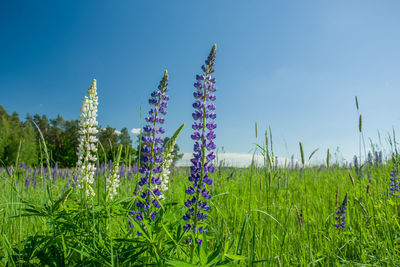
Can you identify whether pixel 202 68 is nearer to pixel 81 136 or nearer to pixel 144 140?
pixel 144 140

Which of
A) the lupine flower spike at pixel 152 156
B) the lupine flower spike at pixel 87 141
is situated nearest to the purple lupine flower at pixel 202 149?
the lupine flower spike at pixel 152 156

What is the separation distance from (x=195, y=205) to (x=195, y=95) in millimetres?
830

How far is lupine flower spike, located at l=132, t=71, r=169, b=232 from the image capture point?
216 centimetres

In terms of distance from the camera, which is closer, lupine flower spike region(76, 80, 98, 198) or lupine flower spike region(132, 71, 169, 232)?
lupine flower spike region(132, 71, 169, 232)

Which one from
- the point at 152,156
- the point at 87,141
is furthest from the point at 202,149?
the point at 87,141

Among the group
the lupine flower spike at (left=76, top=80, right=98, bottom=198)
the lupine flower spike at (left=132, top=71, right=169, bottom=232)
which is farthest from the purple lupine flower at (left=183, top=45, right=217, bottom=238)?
the lupine flower spike at (left=76, top=80, right=98, bottom=198)

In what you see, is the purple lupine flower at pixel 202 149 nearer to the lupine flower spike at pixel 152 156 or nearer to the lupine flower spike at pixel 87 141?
the lupine flower spike at pixel 152 156

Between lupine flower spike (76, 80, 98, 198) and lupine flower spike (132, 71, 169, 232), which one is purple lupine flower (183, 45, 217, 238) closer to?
lupine flower spike (132, 71, 169, 232)

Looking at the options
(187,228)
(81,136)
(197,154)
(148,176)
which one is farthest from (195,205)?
(81,136)

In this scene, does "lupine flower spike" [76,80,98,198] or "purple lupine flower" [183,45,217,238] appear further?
"lupine flower spike" [76,80,98,198]

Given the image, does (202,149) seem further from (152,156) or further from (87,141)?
(87,141)

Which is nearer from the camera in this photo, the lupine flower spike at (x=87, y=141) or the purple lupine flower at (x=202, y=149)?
the purple lupine flower at (x=202, y=149)

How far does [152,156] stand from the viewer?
225 cm

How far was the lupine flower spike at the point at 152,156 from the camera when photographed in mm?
2158
